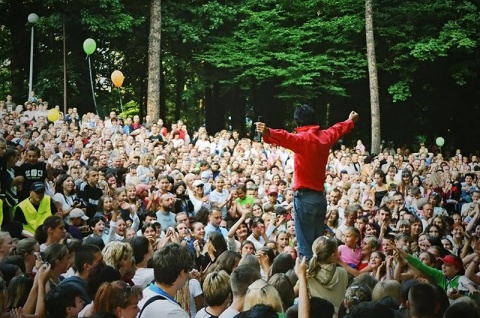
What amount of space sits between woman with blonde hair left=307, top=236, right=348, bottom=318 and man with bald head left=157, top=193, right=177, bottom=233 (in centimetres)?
451

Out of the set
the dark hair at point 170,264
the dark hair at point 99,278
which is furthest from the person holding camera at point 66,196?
the dark hair at point 170,264

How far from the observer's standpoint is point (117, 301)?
14.8ft

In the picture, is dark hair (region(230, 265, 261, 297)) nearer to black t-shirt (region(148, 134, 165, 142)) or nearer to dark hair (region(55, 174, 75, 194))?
dark hair (region(55, 174, 75, 194))

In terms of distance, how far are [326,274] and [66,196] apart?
218 inches

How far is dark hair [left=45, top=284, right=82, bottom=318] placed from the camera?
185 inches

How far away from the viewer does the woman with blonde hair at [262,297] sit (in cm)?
455

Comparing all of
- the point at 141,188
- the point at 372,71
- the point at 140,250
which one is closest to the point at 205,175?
the point at 141,188

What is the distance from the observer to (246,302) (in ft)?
15.1

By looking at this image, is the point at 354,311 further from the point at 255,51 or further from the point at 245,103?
the point at 245,103

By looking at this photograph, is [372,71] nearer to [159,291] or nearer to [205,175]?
[205,175]

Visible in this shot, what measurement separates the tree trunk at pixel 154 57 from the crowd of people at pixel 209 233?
4.73 metres

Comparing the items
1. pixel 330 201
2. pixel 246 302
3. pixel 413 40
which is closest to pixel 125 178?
pixel 330 201

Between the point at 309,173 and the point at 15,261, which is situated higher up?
the point at 309,173

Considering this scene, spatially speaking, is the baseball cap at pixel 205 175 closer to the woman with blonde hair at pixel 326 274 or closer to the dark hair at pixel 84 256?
the dark hair at pixel 84 256
